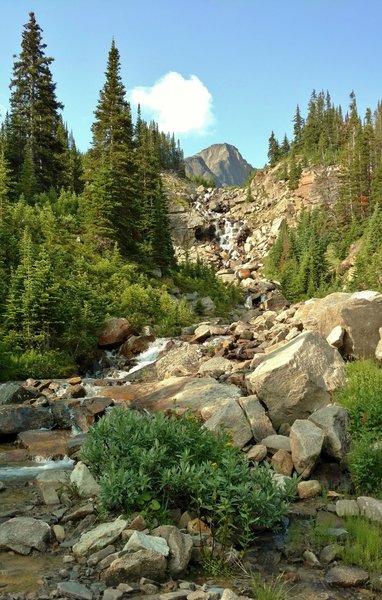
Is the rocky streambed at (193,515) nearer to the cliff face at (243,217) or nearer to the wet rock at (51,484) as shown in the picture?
the wet rock at (51,484)

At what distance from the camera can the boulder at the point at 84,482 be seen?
7.94 meters

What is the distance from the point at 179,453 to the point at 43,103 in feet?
143

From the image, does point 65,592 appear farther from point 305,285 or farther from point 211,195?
point 211,195

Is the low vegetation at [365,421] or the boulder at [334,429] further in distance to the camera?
the boulder at [334,429]

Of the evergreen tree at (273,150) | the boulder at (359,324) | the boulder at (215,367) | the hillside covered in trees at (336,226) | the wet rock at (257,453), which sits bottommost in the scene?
the wet rock at (257,453)

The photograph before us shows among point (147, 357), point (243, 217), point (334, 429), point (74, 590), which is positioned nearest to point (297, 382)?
point (334, 429)

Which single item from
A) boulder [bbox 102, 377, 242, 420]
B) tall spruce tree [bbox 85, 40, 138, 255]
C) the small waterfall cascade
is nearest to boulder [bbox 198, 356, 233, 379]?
boulder [bbox 102, 377, 242, 420]

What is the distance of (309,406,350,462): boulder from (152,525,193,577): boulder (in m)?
4.17

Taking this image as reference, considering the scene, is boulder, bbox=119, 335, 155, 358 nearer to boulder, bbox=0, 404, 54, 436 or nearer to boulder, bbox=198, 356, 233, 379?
boulder, bbox=198, 356, 233, 379

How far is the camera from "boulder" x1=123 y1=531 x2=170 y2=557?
5520 mm

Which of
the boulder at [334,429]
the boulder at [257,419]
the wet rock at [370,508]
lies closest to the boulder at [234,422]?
the boulder at [257,419]

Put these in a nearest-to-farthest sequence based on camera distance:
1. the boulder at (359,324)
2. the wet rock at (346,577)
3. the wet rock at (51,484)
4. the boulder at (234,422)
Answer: the wet rock at (346,577), the wet rock at (51,484), the boulder at (234,422), the boulder at (359,324)

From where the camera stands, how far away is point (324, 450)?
9234mm

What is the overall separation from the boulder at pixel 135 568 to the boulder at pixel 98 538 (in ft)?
1.93
